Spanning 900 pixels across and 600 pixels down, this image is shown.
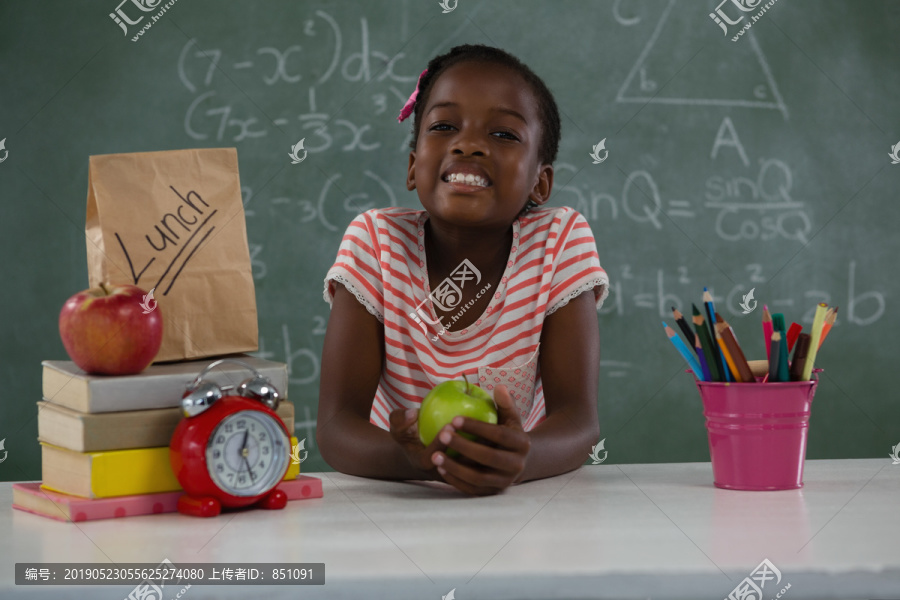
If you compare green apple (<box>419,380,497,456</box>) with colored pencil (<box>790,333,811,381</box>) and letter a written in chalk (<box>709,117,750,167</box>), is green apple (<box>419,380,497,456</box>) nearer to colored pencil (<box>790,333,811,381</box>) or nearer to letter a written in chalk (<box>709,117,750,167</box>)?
colored pencil (<box>790,333,811,381</box>)

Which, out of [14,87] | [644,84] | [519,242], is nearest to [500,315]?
[519,242]

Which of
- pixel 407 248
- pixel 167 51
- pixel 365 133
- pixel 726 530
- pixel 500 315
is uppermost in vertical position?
pixel 167 51

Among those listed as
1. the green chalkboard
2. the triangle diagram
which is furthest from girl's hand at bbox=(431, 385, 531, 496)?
the triangle diagram

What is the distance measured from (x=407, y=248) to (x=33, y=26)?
167 centimetres

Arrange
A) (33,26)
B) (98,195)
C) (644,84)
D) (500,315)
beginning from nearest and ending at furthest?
(98,195)
(500,315)
(33,26)
(644,84)

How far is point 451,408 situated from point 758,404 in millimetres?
330

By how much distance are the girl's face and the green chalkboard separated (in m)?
1.32

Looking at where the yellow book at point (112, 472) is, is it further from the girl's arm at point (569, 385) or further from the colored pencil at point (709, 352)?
the colored pencil at point (709, 352)

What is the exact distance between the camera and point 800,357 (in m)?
0.96

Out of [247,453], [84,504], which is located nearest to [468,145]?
[247,453]

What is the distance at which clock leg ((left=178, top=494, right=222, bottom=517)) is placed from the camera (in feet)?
2.66

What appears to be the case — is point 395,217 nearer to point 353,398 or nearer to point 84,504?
point 353,398

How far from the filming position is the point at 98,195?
897 mm

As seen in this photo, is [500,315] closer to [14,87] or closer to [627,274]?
[627,274]
